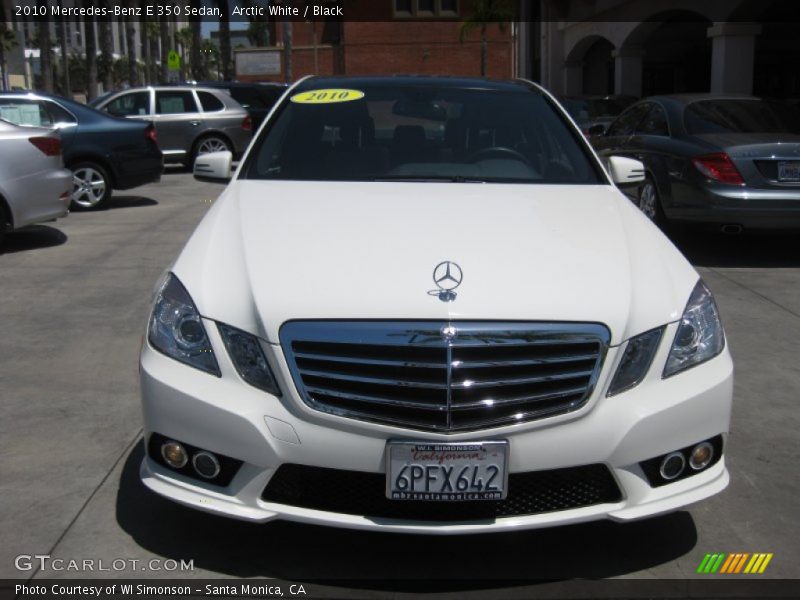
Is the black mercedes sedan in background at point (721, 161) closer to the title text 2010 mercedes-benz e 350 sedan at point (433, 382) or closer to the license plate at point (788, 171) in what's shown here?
the license plate at point (788, 171)

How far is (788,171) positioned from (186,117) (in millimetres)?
11747

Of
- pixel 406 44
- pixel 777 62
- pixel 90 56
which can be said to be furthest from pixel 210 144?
pixel 406 44

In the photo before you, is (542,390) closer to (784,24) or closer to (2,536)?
(2,536)

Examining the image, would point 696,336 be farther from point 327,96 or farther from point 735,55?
point 735,55

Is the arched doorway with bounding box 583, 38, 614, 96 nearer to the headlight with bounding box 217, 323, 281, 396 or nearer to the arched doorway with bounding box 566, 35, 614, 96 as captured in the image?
the arched doorway with bounding box 566, 35, 614, 96

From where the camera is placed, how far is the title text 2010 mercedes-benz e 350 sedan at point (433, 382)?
2.89 meters

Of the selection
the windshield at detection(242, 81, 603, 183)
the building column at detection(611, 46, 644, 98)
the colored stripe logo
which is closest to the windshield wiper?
the windshield at detection(242, 81, 603, 183)

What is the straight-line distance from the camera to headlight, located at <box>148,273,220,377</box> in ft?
10.0

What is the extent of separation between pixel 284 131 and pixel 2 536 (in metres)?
2.26

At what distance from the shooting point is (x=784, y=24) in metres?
27.7

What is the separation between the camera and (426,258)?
127 inches

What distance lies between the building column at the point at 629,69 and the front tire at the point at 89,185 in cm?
1854

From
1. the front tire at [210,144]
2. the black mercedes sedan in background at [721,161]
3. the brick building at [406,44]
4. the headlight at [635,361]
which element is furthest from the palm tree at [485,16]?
the headlight at [635,361]

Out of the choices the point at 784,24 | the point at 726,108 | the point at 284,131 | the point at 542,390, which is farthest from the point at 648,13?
the point at 542,390
